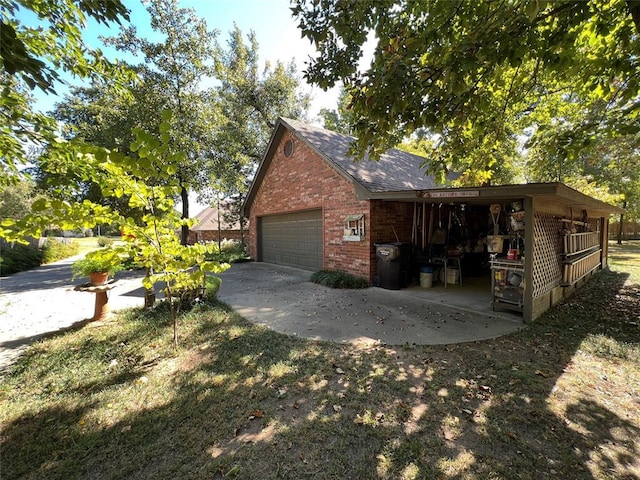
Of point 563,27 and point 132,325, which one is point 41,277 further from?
point 563,27

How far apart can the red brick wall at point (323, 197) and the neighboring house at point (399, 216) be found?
0.11 ft

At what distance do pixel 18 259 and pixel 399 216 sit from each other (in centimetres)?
1667

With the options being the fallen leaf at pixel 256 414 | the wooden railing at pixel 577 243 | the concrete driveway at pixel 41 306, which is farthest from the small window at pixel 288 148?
→ the fallen leaf at pixel 256 414

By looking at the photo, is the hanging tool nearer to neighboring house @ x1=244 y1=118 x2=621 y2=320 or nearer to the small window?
neighboring house @ x1=244 y1=118 x2=621 y2=320

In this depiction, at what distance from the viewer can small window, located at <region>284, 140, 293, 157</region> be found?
1076 centimetres

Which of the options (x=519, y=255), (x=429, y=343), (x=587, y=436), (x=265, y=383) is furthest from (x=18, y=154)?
(x=519, y=255)

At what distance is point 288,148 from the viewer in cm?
1095

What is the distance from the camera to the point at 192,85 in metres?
14.3

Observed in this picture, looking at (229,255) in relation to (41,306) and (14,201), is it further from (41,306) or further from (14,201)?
(14,201)

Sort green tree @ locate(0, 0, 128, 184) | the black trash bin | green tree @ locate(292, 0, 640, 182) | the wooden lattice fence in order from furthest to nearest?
1. the black trash bin
2. the wooden lattice fence
3. green tree @ locate(292, 0, 640, 182)
4. green tree @ locate(0, 0, 128, 184)

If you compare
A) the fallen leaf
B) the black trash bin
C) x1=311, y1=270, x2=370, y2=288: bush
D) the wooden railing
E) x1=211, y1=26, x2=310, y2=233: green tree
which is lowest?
the fallen leaf

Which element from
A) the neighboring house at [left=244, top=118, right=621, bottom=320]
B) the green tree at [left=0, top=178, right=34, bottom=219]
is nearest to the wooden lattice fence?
the neighboring house at [left=244, top=118, right=621, bottom=320]

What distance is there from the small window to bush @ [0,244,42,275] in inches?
467

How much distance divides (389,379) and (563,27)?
15.0 feet
